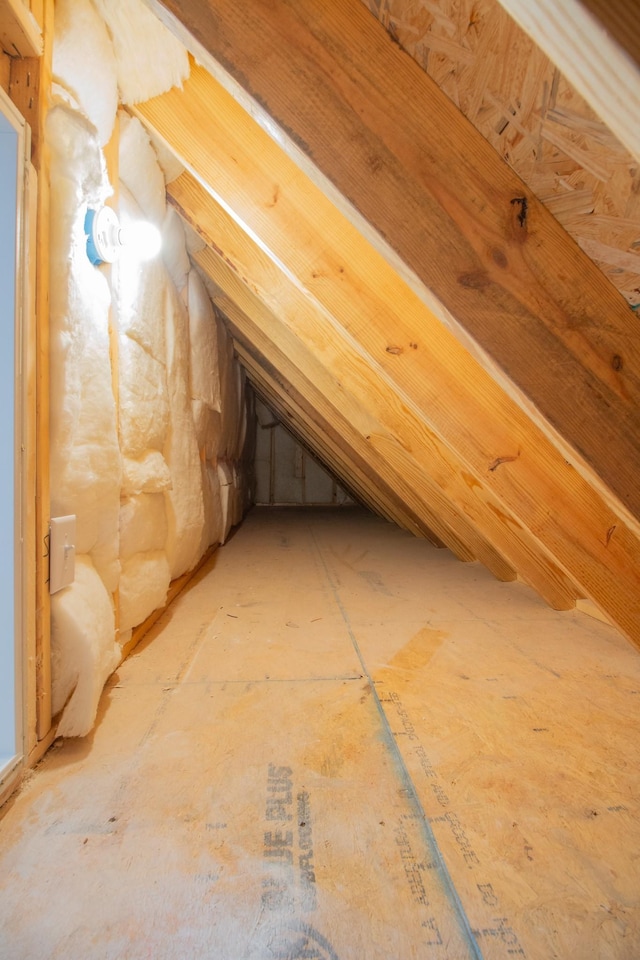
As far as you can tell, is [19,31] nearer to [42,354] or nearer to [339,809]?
[42,354]

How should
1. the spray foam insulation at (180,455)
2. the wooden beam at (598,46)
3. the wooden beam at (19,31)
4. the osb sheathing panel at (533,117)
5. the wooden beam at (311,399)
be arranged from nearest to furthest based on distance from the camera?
the wooden beam at (598,46) < the osb sheathing panel at (533,117) < the wooden beam at (19,31) < the spray foam insulation at (180,455) < the wooden beam at (311,399)

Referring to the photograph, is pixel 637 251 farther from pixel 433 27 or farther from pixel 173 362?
pixel 173 362

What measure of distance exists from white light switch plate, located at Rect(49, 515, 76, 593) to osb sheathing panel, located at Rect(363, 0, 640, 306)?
1.09 m

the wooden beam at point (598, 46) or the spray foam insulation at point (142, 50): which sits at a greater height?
the spray foam insulation at point (142, 50)

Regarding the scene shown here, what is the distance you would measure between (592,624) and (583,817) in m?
1.34

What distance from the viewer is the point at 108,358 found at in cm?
138

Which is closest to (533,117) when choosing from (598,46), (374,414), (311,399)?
(598,46)

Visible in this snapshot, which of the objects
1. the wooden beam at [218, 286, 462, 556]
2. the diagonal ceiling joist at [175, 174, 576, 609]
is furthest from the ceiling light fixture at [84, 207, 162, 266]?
the wooden beam at [218, 286, 462, 556]

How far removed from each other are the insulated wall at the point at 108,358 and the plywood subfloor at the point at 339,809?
0.25 metres

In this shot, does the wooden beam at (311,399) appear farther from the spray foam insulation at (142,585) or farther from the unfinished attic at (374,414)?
the spray foam insulation at (142,585)

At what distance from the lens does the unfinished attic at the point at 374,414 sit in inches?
28.8

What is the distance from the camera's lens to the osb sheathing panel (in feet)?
2.23

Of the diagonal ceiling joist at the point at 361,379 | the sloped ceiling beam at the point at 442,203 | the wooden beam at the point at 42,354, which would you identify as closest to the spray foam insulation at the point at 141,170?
the diagonal ceiling joist at the point at 361,379

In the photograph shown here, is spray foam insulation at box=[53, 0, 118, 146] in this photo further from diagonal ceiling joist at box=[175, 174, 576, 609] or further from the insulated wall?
diagonal ceiling joist at box=[175, 174, 576, 609]
